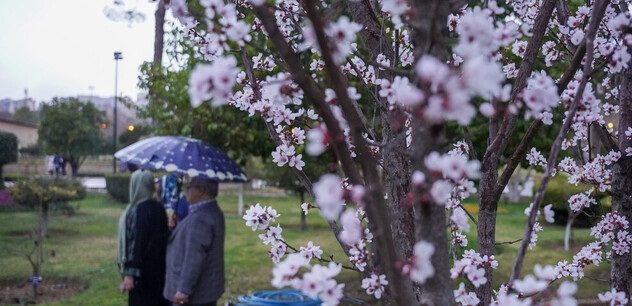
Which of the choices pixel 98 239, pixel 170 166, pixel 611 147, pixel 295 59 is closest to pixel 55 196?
pixel 98 239

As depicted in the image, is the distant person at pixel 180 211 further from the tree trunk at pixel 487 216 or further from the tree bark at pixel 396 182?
the tree trunk at pixel 487 216

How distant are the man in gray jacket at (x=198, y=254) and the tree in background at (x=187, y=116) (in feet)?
10.1

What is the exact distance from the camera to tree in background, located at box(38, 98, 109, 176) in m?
21.2

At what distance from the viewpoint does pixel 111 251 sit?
10555mm

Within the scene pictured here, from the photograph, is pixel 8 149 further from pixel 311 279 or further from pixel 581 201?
pixel 311 279

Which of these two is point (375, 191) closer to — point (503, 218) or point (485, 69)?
point (485, 69)

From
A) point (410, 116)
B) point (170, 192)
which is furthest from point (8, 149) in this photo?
point (410, 116)

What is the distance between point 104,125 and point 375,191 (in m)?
24.8

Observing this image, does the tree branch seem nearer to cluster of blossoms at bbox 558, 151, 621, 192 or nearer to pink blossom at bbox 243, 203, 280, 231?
pink blossom at bbox 243, 203, 280, 231

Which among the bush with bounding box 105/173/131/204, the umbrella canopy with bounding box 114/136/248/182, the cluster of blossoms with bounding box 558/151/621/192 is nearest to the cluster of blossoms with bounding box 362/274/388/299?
the cluster of blossoms with bounding box 558/151/621/192

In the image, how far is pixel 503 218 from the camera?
55.0 ft

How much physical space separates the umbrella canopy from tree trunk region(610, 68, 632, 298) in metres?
2.73

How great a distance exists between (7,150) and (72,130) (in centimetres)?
1136

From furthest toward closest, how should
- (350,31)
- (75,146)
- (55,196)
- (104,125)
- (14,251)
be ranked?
(104,125) → (75,146) → (55,196) → (14,251) → (350,31)
